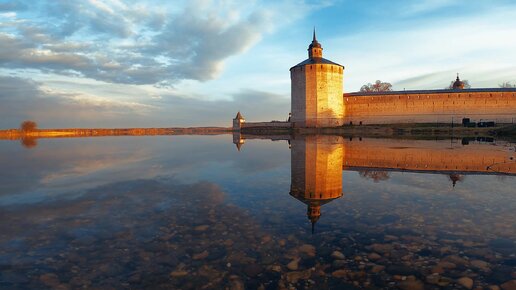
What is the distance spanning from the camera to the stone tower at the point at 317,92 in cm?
5100

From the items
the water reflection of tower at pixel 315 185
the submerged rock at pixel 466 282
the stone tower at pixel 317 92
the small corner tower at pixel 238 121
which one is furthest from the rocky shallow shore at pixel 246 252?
the small corner tower at pixel 238 121

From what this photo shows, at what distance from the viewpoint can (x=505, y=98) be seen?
4822cm

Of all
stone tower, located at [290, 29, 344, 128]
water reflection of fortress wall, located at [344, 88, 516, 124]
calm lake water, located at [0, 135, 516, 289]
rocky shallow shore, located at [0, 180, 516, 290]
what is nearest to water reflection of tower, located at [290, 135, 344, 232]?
calm lake water, located at [0, 135, 516, 289]

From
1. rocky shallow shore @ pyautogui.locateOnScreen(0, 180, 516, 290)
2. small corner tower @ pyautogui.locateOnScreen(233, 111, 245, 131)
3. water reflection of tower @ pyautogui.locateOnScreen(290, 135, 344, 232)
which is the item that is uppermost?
small corner tower @ pyautogui.locateOnScreen(233, 111, 245, 131)

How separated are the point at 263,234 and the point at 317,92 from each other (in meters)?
48.6

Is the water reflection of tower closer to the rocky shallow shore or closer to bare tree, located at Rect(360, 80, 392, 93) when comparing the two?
the rocky shallow shore

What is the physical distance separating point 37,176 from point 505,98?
196ft

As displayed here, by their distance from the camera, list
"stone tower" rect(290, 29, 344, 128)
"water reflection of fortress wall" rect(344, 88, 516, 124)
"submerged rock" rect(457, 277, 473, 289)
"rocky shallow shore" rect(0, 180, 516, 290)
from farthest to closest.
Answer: "stone tower" rect(290, 29, 344, 128) → "water reflection of fortress wall" rect(344, 88, 516, 124) → "rocky shallow shore" rect(0, 180, 516, 290) → "submerged rock" rect(457, 277, 473, 289)

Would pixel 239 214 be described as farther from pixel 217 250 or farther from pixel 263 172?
pixel 263 172

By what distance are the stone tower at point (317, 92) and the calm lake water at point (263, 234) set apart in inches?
1705

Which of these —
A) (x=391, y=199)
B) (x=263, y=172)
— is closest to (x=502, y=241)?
(x=391, y=199)

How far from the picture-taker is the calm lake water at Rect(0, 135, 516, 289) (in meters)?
3.27

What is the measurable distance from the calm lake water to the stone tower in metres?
43.3

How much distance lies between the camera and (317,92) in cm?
5112
